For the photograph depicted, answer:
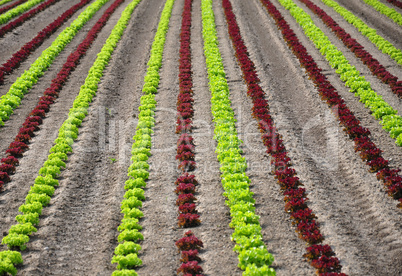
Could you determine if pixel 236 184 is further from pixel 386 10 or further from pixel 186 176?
pixel 386 10

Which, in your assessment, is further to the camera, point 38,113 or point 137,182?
point 38,113

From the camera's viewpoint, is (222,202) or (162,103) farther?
(162,103)

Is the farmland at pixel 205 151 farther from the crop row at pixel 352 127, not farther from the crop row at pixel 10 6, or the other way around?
the crop row at pixel 10 6

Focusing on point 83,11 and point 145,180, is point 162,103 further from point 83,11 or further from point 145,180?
point 83,11

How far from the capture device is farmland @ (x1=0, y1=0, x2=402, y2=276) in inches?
484

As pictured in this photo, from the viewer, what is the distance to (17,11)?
41688 millimetres

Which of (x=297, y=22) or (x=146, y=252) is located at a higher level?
(x=297, y=22)

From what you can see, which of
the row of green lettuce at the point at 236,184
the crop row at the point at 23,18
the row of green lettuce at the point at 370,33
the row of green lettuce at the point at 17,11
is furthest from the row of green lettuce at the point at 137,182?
the row of green lettuce at the point at 17,11

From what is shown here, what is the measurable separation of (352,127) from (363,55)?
10184 millimetres

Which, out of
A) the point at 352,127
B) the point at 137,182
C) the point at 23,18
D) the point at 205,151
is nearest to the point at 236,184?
the point at 205,151

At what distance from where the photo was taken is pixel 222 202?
14586 millimetres

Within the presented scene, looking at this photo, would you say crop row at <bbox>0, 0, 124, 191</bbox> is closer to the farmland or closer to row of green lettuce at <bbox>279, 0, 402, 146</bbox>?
the farmland

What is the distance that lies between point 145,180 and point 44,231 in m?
4.44

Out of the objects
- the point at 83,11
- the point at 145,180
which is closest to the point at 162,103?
A: the point at 145,180
